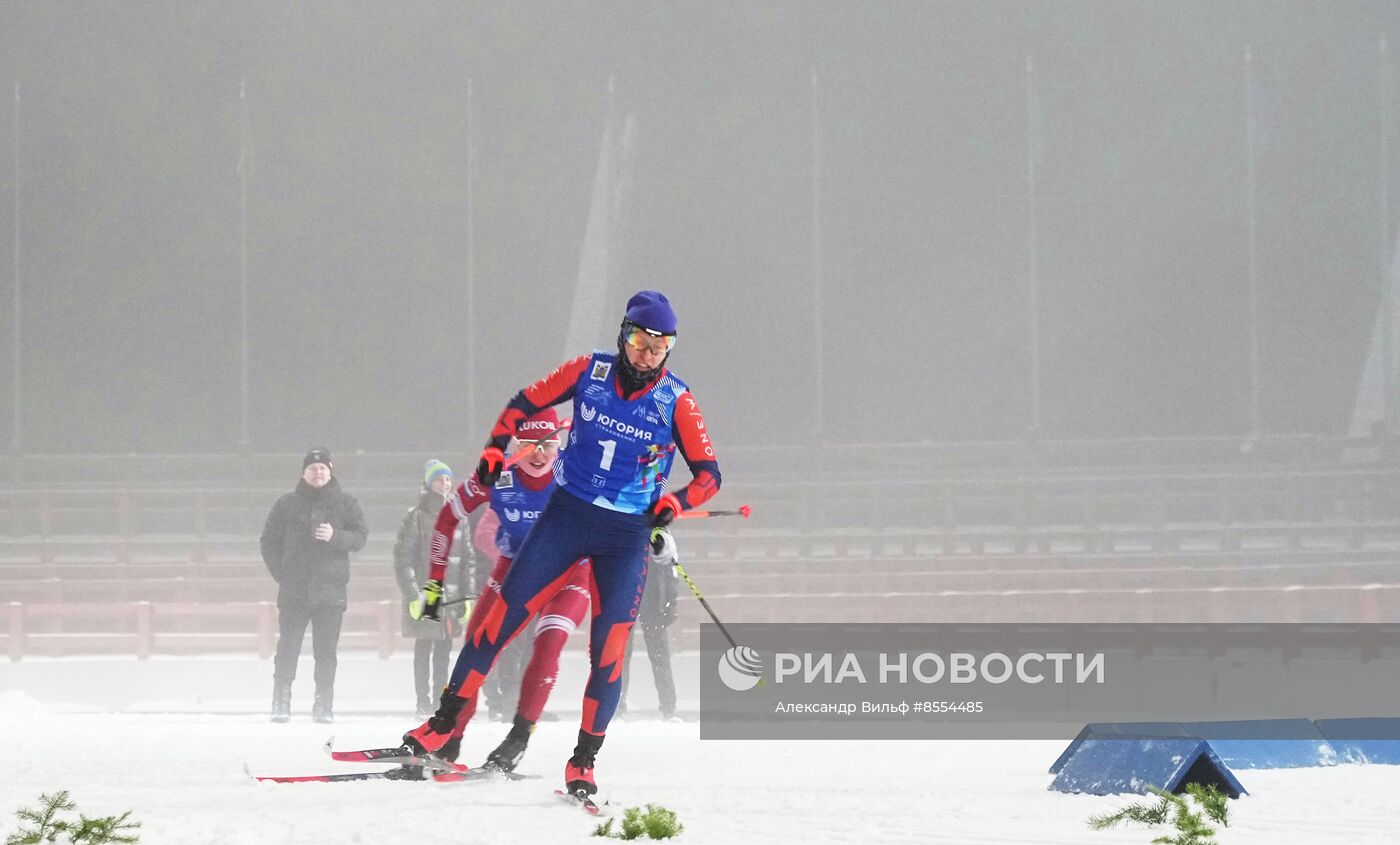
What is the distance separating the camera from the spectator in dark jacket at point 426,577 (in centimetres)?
1088

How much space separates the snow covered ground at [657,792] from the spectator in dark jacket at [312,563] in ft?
5.71

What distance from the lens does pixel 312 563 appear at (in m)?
11.1

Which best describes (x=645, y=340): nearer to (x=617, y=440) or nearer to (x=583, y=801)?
(x=617, y=440)

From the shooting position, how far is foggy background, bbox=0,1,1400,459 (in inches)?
1367

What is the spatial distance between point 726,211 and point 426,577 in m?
26.7

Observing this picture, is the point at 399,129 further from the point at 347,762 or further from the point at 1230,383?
the point at 347,762

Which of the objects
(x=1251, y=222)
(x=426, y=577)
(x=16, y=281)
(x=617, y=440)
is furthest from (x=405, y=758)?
(x=1251, y=222)

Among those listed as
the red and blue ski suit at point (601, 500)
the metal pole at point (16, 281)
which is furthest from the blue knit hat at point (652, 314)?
the metal pole at point (16, 281)

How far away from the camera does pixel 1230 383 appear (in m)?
36.0

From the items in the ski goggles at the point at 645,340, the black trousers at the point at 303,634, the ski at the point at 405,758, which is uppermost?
the ski goggles at the point at 645,340

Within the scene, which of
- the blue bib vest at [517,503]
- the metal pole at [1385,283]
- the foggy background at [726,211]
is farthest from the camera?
the foggy background at [726,211]

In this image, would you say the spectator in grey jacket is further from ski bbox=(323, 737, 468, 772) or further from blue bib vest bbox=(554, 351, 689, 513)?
blue bib vest bbox=(554, 351, 689, 513)

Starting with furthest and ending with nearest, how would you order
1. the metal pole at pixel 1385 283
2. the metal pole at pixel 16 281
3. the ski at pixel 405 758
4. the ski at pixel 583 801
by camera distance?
the metal pole at pixel 1385 283
the metal pole at pixel 16 281
the ski at pixel 405 758
the ski at pixel 583 801

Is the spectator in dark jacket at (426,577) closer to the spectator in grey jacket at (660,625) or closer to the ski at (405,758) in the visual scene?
the spectator in grey jacket at (660,625)
